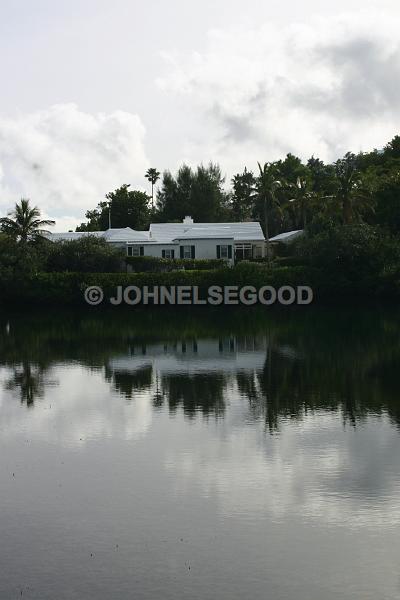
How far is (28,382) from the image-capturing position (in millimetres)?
32875

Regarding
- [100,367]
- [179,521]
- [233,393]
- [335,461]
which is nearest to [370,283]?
[100,367]

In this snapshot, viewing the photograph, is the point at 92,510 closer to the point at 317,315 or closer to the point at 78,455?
the point at 78,455

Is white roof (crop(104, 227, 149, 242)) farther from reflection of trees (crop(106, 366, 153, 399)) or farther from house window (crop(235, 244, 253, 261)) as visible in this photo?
reflection of trees (crop(106, 366, 153, 399))

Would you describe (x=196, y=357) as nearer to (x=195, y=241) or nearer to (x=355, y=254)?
(x=355, y=254)

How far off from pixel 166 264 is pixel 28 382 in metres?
48.8

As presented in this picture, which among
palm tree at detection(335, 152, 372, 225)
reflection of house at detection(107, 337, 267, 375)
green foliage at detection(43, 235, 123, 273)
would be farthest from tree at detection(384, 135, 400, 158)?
reflection of house at detection(107, 337, 267, 375)

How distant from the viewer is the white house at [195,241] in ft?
280

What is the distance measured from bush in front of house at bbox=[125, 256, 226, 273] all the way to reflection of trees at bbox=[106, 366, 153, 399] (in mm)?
44710

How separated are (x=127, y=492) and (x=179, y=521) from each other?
2149 millimetres

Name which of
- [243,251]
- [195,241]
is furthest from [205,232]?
[243,251]

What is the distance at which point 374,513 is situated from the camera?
15.9 m

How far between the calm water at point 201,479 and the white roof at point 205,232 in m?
48.6

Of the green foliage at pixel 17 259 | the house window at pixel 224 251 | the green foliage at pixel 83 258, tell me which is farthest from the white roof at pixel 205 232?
the green foliage at pixel 17 259

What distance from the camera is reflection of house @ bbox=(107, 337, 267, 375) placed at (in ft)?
119
